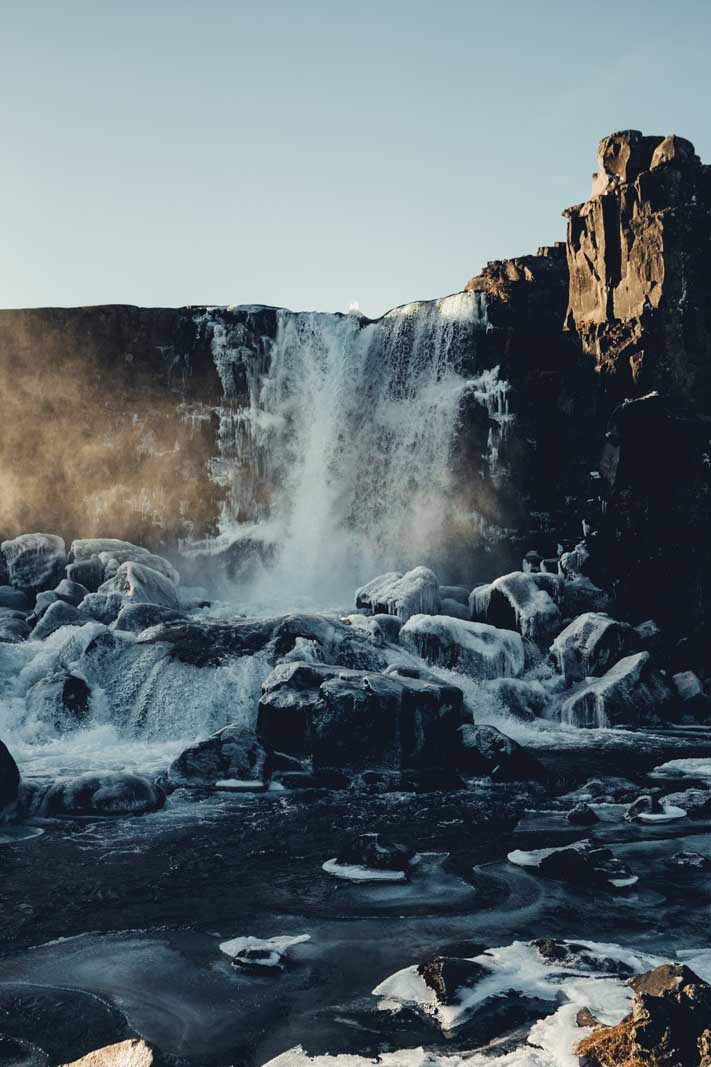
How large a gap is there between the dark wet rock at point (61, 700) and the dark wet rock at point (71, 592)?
358 inches

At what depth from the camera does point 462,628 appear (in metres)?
23.4

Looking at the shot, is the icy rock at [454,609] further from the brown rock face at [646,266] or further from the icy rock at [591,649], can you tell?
the brown rock face at [646,266]

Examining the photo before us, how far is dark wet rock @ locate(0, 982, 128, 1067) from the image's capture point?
6.06 metres

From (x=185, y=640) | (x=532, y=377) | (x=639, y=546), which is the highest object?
(x=532, y=377)

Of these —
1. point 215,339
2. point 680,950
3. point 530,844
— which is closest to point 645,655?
point 530,844

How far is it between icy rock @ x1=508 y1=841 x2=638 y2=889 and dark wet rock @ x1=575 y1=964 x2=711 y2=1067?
4.05m

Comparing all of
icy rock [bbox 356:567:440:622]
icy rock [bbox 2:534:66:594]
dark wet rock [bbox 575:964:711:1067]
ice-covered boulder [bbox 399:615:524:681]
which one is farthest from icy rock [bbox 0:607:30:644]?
dark wet rock [bbox 575:964:711:1067]

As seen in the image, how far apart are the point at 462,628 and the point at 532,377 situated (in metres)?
16.2

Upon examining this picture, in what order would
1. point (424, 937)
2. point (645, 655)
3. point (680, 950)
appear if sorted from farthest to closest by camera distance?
point (645, 655), point (424, 937), point (680, 950)

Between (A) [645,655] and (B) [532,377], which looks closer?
(A) [645,655]

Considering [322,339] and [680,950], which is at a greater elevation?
[322,339]

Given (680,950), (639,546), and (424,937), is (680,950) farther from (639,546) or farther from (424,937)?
(639,546)

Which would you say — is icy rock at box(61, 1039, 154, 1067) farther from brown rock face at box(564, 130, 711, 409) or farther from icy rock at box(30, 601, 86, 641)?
brown rock face at box(564, 130, 711, 409)

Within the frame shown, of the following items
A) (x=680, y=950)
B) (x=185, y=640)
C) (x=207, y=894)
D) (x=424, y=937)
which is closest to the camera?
(x=680, y=950)
